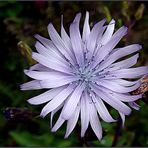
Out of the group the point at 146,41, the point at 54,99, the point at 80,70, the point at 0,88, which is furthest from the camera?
the point at 146,41

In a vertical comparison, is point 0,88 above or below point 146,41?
below

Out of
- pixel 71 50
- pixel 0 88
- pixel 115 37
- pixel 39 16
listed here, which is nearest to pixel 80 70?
pixel 71 50

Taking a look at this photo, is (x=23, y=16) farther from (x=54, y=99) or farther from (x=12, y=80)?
(x=54, y=99)

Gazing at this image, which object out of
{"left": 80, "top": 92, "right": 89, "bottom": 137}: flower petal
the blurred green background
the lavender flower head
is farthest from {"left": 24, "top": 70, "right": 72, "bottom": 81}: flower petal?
the blurred green background

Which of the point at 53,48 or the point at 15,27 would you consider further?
the point at 15,27

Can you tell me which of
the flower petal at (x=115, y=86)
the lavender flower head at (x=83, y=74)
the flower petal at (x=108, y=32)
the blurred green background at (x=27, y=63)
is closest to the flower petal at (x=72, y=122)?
the lavender flower head at (x=83, y=74)

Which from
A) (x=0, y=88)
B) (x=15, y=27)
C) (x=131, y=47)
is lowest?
(x=0, y=88)

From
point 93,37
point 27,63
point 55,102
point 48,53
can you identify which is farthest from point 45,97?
point 27,63

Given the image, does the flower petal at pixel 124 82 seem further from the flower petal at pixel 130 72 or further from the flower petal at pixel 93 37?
the flower petal at pixel 93 37
